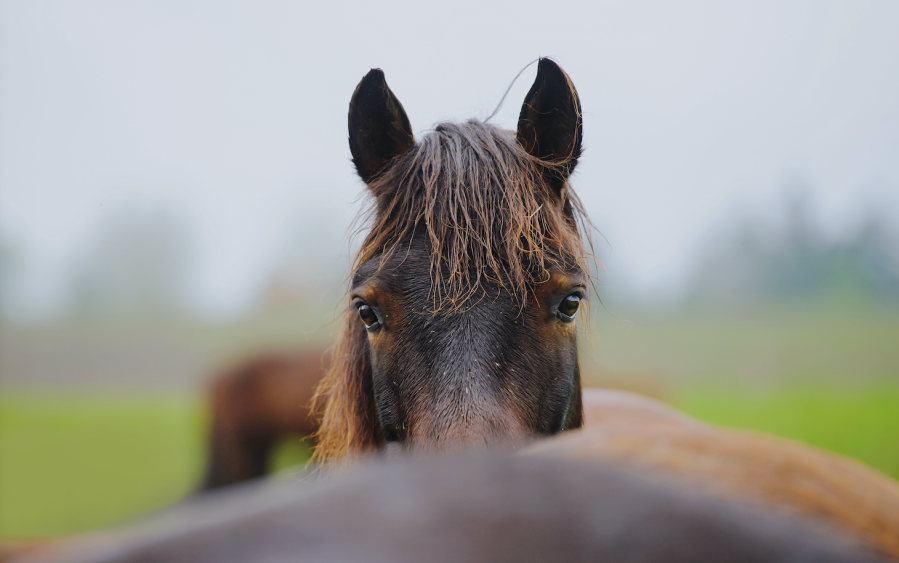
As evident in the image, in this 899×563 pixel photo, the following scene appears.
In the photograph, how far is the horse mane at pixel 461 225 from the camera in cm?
120

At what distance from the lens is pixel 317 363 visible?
5047 millimetres

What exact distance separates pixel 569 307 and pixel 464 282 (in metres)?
0.32

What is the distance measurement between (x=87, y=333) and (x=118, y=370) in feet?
2.96

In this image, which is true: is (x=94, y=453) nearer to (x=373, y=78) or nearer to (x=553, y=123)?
(x=373, y=78)

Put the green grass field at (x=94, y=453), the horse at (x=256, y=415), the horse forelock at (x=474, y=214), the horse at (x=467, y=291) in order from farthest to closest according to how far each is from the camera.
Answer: the green grass field at (x=94, y=453) < the horse at (x=256, y=415) < the horse forelock at (x=474, y=214) < the horse at (x=467, y=291)

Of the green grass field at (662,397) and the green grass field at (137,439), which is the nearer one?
the green grass field at (137,439)

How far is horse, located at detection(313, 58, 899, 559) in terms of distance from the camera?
1.05 metres

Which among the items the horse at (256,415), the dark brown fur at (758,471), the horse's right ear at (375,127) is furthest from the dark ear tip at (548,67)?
the horse at (256,415)

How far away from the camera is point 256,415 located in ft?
16.8

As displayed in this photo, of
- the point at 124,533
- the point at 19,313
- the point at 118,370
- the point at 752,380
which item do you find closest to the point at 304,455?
the point at 124,533

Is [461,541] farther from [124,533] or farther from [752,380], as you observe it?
[752,380]

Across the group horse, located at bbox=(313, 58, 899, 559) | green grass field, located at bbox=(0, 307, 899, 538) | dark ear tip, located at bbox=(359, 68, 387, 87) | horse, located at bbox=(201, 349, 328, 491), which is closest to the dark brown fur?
horse, located at bbox=(313, 58, 899, 559)

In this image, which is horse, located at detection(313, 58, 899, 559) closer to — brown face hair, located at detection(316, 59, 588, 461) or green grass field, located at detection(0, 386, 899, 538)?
brown face hair, located at detection(316, 59, 588, 461)

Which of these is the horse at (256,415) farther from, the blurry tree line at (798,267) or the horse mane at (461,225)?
the blurry tree line at (798,267)
